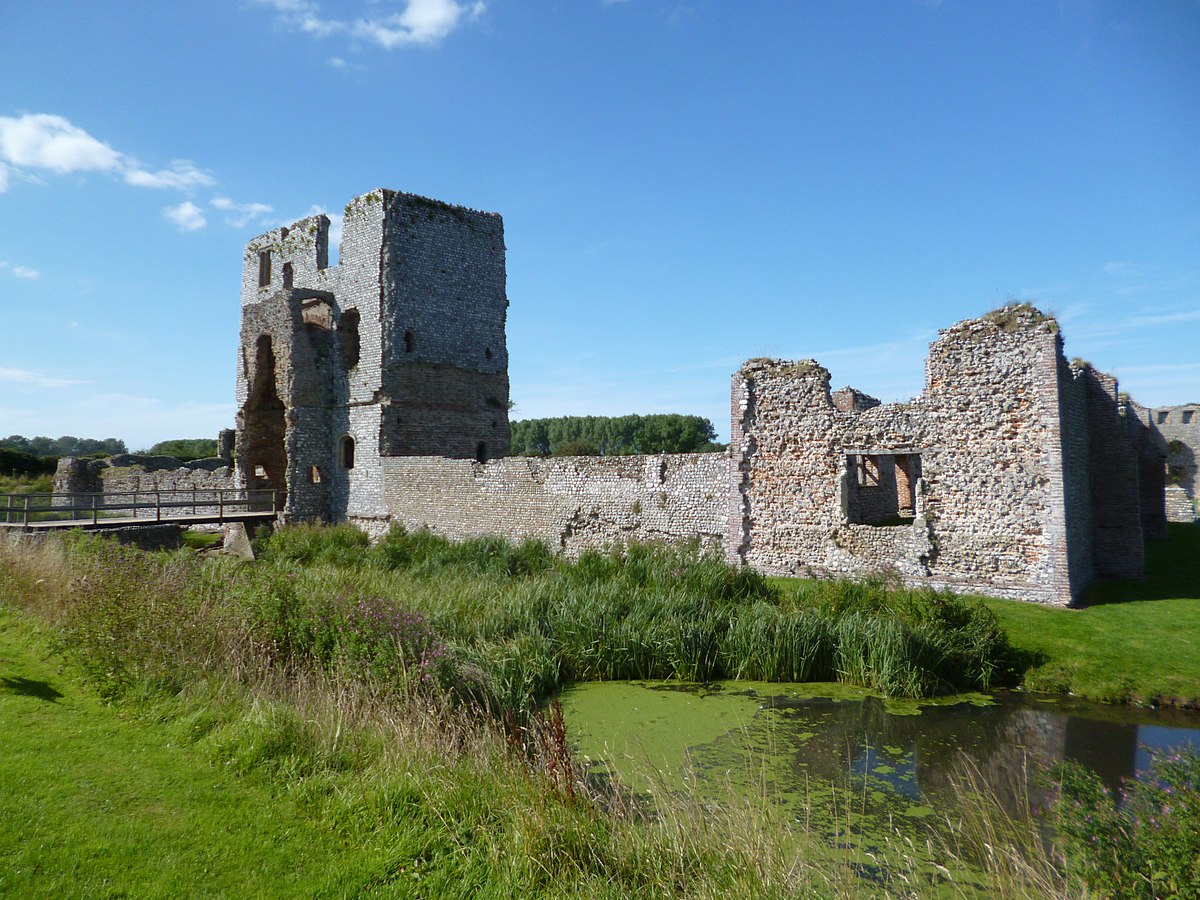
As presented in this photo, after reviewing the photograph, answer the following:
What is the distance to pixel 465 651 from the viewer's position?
29.4 ft

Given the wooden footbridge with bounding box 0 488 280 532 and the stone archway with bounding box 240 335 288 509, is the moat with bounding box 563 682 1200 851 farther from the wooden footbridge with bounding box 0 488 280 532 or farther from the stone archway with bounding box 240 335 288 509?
the stone archway with bounding box 240 335 288 509

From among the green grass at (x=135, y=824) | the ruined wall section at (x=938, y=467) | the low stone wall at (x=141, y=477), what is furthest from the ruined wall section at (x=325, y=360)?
the green grass at (x=135, y=824)

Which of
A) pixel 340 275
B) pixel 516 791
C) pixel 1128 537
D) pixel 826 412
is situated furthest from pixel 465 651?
pixel 340 275

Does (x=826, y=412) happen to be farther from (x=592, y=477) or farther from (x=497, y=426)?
(x=497, y=426)

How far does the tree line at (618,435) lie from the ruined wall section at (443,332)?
97.0 ft

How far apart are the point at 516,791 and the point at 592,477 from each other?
1230 cm

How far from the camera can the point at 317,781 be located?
5.22 meters

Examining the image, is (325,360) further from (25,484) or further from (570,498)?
(25,484)

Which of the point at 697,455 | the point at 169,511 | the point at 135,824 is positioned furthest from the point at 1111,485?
the point at 169,511

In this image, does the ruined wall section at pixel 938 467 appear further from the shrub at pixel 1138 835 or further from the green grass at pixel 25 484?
the green grass at pixel 25 484

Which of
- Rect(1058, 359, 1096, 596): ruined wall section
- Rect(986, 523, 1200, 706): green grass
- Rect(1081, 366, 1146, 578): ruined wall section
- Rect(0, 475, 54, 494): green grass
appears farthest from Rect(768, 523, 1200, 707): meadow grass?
Rect(0, 475, 54, 494): green grass

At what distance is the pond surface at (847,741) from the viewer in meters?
6.35

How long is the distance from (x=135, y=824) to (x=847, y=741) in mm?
6369

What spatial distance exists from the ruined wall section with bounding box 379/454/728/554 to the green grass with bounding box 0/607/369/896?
1115 cm
